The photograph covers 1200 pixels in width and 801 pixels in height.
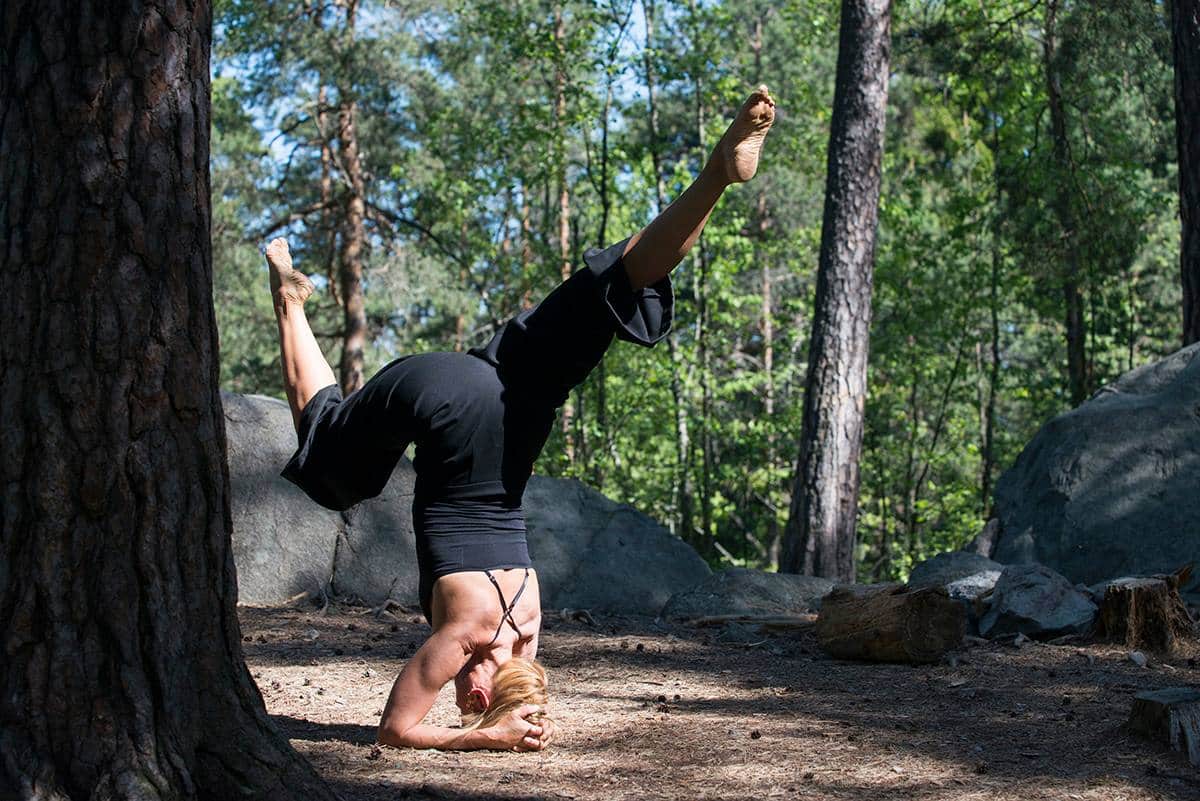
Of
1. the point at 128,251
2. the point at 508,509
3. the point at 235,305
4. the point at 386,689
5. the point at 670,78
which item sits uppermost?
the point at 670,78

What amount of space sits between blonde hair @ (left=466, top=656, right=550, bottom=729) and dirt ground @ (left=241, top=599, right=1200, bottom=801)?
0.47 feet

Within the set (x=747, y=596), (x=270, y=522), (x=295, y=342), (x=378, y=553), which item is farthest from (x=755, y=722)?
(x=270, y=522)

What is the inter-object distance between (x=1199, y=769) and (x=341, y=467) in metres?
2.96

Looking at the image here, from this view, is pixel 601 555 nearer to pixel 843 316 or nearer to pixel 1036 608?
pixel 843 316

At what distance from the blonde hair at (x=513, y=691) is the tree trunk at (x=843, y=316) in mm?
6024

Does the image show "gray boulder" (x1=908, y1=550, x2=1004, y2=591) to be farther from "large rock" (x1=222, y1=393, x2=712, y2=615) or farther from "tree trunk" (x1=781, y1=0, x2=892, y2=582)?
"tree trunk" (x1=781, y1=0, x2=892, y2=582)

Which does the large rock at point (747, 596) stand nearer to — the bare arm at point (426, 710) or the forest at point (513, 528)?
the forest at point (513, 528)

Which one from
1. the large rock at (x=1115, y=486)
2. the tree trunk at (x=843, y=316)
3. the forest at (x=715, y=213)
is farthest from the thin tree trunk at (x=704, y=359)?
the large rock at (x=1115, y=486)

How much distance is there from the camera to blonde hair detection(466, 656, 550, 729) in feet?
13.3

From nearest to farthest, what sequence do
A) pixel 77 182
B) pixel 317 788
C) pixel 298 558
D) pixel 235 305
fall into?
pixel 77 182, pixel 317 788, pixel 298 558, pixel 235 305

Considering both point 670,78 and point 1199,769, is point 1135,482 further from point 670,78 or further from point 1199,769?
point 670,78

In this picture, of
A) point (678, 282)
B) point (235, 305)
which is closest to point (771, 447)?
point (678, 282)

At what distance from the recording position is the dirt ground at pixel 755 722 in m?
3.76

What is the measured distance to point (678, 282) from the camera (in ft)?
75.0
